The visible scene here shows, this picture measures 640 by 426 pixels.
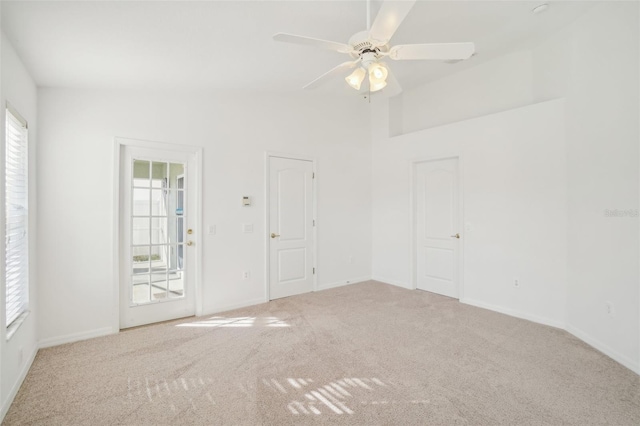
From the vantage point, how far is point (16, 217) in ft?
7.75

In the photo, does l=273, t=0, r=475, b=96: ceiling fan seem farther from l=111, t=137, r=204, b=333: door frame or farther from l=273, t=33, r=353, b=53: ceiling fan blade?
l=111, t=137, r=204, b=333: door frame

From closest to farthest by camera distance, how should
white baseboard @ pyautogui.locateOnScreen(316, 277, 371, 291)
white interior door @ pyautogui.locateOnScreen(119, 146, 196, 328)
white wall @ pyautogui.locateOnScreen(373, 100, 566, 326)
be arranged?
white interior door @ pyautogui.locateOnScreen(119, 146, 196, 328), white wall @ pyautogui.locateOnScreen(373, 100, 566, 326), white baseboard @ pyautogui.locateOnScreen(316, 277, 371, 291)

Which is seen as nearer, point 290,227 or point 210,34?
point 210,34

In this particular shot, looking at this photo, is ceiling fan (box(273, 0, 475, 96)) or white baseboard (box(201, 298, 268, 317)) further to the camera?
white baseboard (box(201, 298, 268, 317))

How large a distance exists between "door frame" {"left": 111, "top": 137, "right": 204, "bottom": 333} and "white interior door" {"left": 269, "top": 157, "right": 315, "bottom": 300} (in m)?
0.99

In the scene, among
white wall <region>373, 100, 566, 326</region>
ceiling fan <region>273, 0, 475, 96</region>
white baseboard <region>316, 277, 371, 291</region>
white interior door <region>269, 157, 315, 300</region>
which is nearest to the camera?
ceiling fan <region>273, 0, 475, 96</region>

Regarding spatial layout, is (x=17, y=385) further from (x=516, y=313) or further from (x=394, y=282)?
(x=516, y=313)

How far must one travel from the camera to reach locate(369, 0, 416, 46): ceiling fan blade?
1624 millimetres

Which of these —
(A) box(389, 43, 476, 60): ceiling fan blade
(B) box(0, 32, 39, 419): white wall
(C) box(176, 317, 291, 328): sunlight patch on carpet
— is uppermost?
(A) box(389, 43, 476, 60): ceiling fan blade

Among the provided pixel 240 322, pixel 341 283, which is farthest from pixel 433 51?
pixel 341 283

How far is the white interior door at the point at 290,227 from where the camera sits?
441 centimetres

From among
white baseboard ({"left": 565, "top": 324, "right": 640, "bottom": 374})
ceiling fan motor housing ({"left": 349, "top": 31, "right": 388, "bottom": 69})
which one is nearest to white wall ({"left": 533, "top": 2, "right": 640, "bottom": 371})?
white baseboard ({"left": 565, "top": 324, "right": 640, "bottom": 374})

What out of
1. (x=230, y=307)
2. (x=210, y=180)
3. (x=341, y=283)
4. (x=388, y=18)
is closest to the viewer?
(x=388, y=18)

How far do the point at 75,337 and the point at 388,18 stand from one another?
386 cm
